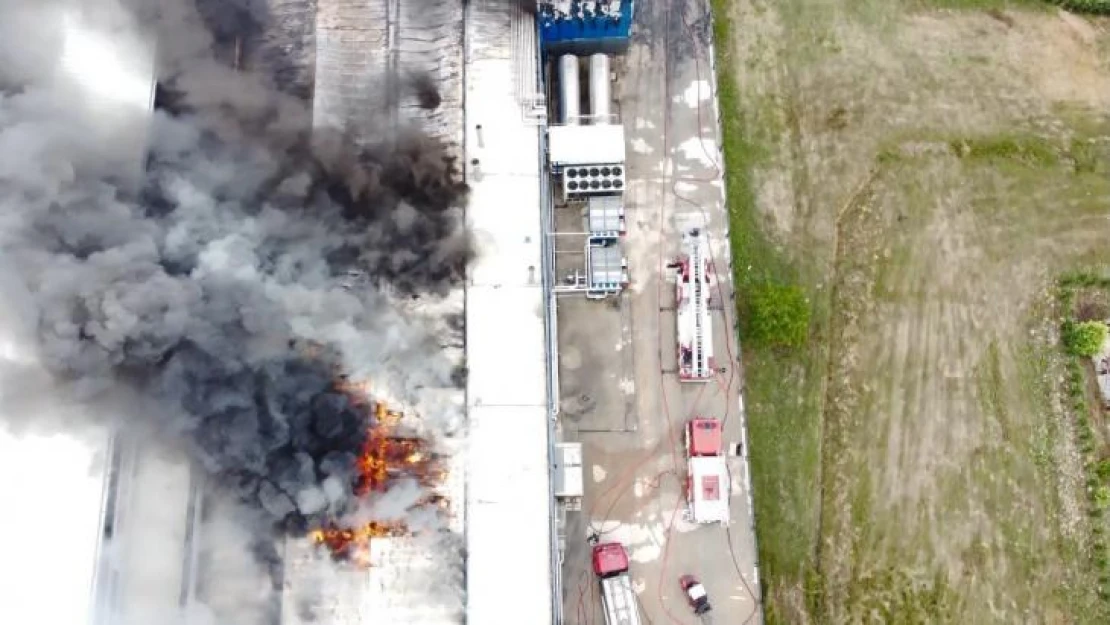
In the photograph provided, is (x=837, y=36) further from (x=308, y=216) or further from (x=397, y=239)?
(x=308, y=216)

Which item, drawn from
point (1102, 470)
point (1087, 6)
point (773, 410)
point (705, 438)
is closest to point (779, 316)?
point (773, 410)

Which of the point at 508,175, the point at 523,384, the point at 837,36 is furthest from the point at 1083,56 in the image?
the point at 523,384

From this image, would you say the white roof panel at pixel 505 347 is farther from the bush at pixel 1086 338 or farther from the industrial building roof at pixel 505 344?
the bush at pixel 1086 338

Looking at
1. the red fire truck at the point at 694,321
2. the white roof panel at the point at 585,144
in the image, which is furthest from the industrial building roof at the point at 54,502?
the red fire truck at the point at 694,321

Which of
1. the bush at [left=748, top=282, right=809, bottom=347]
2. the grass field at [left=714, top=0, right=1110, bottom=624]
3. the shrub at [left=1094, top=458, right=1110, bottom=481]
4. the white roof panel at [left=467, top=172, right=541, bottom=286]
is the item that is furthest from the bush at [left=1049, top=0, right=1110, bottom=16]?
the white roof panel at [left=467, top=172, right=541, bottom=286]

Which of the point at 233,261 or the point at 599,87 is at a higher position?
the point at 599,87

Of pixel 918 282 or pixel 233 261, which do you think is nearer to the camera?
pixel 233 261

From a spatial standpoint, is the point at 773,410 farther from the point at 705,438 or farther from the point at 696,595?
the point at 696,595
